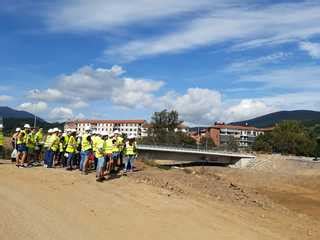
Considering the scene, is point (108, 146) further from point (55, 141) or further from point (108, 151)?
point (55, 141)

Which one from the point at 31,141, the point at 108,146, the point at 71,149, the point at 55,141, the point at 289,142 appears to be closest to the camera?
the point at 108,146

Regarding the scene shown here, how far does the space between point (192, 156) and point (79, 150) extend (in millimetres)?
72751

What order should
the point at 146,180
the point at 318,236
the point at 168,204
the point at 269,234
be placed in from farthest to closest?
the point at 146,180, the point at 168,204, the point at 318,236, the point at 269,234

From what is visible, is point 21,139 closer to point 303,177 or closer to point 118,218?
point 118,218

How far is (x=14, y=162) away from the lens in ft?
82.3

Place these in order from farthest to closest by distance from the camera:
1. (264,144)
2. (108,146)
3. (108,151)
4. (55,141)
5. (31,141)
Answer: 1. (264,144)
2. (31,141)
3. (55,141)
4. (108,146)
5. (108,151)

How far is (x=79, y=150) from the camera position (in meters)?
23.3

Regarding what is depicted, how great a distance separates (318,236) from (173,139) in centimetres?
11542

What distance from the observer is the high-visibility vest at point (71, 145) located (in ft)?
73.8

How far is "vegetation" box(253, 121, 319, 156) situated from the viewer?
126 m

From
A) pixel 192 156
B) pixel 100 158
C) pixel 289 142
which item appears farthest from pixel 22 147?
pixel 289 142

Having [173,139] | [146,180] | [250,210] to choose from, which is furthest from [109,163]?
[173,139]

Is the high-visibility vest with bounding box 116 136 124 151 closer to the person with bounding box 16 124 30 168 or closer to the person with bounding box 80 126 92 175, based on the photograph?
the person with bounding box 80 126 92 175

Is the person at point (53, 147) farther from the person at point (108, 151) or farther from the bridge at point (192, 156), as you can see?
the bridge at point (192, 156)
